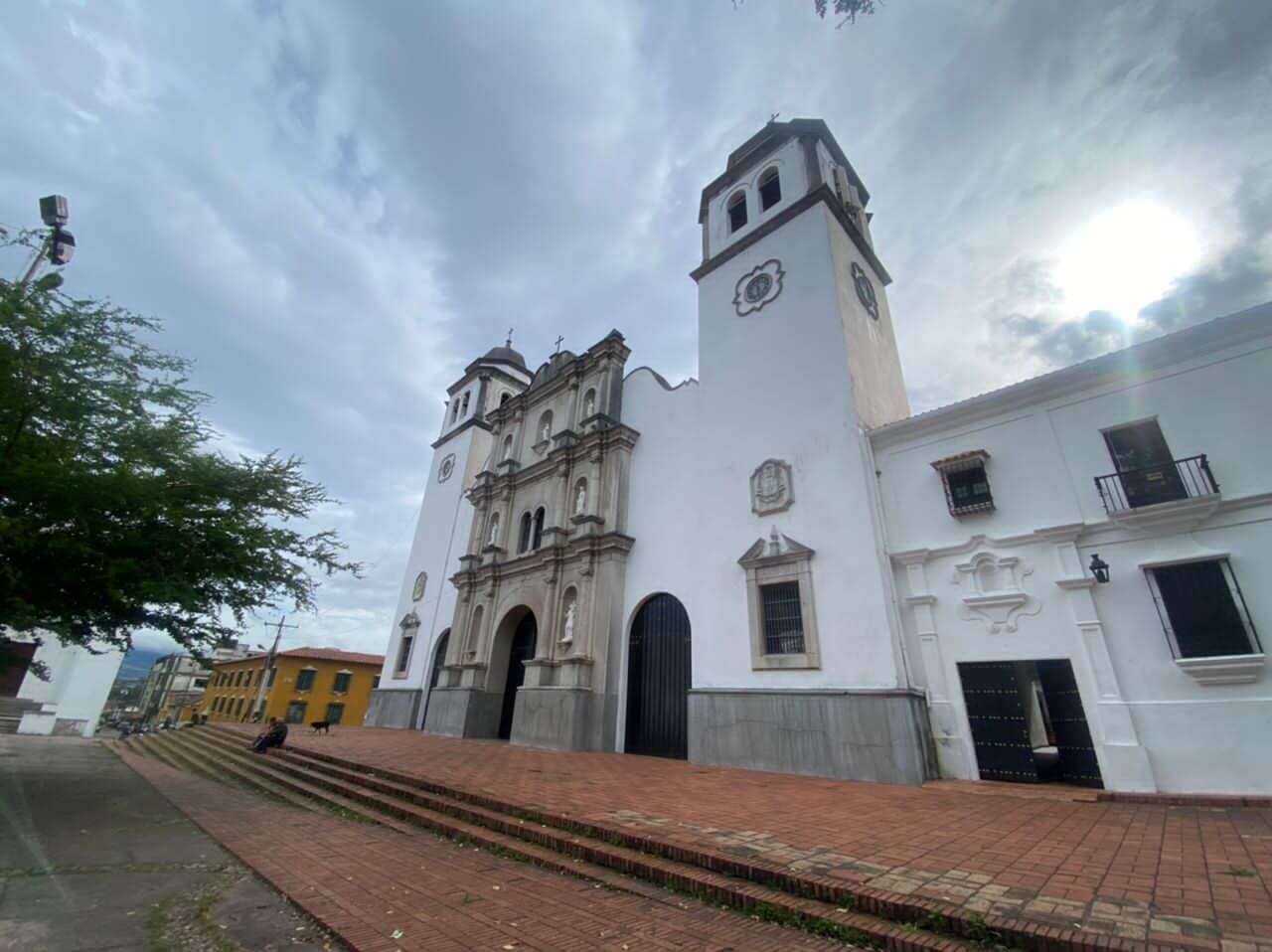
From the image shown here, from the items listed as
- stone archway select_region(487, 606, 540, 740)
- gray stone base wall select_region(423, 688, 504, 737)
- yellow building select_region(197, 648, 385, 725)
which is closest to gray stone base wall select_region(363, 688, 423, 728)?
gray stone base wall select_region(423, 688, 504, 737)

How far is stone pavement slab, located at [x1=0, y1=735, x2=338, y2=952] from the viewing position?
3406mm

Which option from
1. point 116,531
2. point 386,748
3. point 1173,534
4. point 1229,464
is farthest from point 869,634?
point 116,531

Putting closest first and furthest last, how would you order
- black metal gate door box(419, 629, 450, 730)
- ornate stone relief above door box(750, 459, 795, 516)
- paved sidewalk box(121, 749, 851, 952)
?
paved sidewalk box(121, 749, 851, 952), ornate stone relief above door box(750, 459, 795, 516), black metal gate door box(419, 629, 450, 730)

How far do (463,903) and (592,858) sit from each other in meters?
1.23

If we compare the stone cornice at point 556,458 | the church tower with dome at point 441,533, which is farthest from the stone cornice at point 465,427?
the stone cornice at point 556,458

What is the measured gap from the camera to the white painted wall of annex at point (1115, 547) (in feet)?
Result: 22.9

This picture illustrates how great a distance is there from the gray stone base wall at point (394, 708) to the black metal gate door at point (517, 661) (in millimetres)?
4775

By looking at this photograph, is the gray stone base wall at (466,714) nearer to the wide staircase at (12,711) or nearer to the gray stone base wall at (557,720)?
the gray stone base wall at (557,720)

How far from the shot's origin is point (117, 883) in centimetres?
435

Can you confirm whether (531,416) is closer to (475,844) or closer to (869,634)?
(869,634)

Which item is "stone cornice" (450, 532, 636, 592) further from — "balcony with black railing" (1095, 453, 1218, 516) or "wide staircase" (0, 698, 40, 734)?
"wide staircase" (0, 698, 40, 734)

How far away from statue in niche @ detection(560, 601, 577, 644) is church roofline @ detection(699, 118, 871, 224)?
1299cm

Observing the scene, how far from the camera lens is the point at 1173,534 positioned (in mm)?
7715

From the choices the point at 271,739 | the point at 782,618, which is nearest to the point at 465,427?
the point at 271,739
